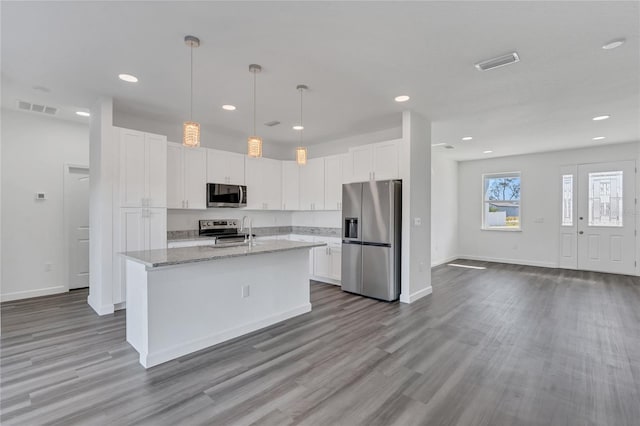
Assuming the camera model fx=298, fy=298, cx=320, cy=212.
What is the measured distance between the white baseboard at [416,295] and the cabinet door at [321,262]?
160 cm

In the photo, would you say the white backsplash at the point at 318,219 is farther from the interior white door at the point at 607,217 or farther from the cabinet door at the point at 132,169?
the interior white door at the point at 607,217

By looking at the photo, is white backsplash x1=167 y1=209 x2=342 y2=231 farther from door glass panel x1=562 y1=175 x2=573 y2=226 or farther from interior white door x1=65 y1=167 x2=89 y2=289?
door glass panel x1=562 y1=175 x2=573 y2=226

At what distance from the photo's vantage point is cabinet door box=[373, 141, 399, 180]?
455 cm

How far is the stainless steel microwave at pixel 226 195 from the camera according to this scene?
5098 mm

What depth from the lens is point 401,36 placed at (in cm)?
250

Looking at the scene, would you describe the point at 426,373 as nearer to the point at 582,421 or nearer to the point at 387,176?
the point at 582,421

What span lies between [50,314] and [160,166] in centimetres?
235

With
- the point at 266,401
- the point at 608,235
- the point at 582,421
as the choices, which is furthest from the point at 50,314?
the point at 608,235

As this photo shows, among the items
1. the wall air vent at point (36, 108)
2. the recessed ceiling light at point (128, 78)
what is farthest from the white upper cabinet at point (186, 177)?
the wall air vent at point (36, 108)

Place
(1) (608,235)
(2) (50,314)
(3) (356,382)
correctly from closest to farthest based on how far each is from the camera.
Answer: (3) (356,382), (2) (50,314), (1) (608,235)

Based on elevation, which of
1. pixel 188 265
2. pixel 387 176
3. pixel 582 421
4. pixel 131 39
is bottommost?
pixel 582 421

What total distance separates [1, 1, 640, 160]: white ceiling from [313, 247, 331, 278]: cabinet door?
2447 mm

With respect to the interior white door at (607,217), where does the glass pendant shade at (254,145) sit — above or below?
above

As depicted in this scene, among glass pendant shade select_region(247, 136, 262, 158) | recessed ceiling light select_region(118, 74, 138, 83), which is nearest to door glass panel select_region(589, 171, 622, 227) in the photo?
glass pendant shade select_region(247, 136, 262, 158)
